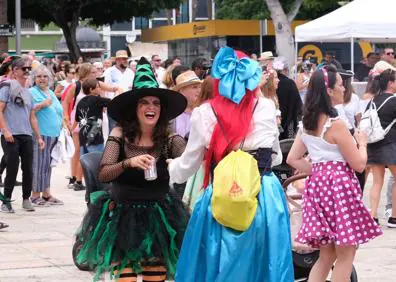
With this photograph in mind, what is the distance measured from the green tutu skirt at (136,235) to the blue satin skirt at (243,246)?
621 mm

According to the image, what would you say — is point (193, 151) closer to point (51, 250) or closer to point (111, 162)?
point (111, 162)

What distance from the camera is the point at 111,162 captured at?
20.9 ft

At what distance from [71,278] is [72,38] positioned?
1493 inches

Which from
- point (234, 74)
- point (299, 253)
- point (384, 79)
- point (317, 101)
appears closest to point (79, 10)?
point (384, 79)

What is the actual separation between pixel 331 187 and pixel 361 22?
1514cm

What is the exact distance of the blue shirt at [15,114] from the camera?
39.7ft

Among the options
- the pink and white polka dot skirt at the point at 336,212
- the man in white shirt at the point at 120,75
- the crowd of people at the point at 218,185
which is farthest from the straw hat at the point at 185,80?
the man in white shirt at the point at 120,75

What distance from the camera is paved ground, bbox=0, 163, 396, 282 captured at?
29.0ft

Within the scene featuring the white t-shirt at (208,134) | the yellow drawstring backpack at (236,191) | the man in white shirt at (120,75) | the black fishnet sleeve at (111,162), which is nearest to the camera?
the yellow drawstring backpack at (236,191)

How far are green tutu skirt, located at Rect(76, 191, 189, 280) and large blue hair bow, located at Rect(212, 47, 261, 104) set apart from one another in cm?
102

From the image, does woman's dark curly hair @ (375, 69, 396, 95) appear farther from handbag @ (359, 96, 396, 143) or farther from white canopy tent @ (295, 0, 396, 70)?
white canopy tent @ (295, 0, 396, 70)

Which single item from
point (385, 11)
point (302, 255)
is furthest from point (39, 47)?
point (302, 255)

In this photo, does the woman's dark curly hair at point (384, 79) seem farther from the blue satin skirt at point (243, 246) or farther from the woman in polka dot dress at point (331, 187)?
the blue satin skirt at point (243, 246)

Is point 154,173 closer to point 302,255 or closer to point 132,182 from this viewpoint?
point 132,182
